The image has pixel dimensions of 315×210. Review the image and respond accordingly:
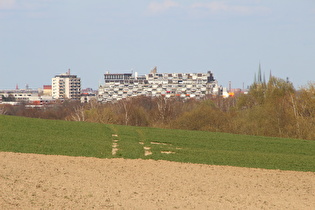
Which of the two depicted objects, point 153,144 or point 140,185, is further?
point 153,144

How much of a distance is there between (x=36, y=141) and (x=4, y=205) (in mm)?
25455

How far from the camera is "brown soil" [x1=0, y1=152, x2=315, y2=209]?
25.1 metres

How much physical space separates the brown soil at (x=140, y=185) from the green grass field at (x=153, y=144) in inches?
121

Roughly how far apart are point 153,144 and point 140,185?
2044 centimetres

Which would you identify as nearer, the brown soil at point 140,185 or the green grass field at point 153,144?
the brown soil at point 140,185

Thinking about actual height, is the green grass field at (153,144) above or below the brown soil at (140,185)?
above

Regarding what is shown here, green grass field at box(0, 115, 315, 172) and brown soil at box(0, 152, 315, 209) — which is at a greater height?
green grass field at box(0, 115, 315, 172)

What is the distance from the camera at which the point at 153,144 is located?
50656 millimetres

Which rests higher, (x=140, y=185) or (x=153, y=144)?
(x=153, y=144)

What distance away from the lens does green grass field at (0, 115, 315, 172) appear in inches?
1673

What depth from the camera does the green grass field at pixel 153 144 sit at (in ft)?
139

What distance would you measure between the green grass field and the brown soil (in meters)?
3.07

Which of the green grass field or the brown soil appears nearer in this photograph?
the brown soil

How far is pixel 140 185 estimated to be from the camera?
1190 inches
